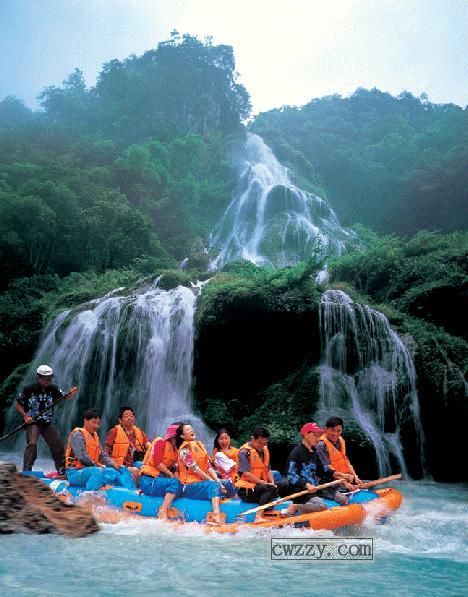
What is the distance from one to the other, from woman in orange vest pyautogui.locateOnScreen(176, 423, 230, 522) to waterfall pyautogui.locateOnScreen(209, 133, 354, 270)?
20705 mm

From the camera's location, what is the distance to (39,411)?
823cm

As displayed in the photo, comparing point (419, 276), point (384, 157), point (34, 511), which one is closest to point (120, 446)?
point (34, 511)

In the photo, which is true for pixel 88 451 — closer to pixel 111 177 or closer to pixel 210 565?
pixel 210 565

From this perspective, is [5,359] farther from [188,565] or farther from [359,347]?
[188,565]

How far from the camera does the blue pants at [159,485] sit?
663 centimetres

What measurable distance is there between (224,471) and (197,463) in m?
0.75

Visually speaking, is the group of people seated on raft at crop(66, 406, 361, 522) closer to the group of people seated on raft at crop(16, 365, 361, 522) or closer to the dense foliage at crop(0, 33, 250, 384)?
the group of people seated on raft at crop(16, 365, 361, 522)

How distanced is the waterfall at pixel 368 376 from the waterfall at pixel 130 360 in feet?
9.73

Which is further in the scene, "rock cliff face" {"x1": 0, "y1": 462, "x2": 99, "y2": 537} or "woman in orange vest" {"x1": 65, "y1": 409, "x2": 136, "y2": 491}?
"woman in orange vest" {"x1": 65, "y1": 409, "x2": 136, "y2": 491}

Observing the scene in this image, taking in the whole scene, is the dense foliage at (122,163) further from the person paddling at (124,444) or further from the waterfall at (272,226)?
the person paddling at (124,444)

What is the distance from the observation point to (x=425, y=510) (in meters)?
8.52

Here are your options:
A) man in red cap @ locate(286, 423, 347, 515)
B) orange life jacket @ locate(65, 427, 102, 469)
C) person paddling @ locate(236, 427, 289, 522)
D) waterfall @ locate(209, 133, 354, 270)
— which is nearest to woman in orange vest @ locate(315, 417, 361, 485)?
Result: man in red cap @ locate(286, 423, 347, 515)

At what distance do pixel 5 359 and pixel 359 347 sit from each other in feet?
32.2

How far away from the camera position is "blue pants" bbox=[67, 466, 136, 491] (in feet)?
23.6
